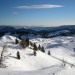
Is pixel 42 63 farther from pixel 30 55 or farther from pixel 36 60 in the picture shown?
pixel 30 55

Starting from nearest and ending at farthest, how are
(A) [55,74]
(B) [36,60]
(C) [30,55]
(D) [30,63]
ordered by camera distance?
1. (A) [55,74]
2. (D) [30,63]
3. (B) [36,60]
4. (C) [30,55]

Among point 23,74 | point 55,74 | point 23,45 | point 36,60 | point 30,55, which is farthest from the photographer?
point 23,45

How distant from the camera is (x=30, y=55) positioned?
57.5 metres

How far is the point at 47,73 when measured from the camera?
55.6 feet

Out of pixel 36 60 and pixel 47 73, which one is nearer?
pixel 47 73

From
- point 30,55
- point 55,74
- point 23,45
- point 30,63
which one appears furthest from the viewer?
point 23,45

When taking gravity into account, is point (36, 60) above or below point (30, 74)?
below

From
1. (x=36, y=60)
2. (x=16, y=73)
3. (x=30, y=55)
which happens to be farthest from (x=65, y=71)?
(x=30, y=55)

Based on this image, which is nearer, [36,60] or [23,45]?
[36,60]

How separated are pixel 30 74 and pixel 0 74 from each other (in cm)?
367

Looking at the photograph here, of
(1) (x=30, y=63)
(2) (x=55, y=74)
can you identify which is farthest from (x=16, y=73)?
(1) (x=30, y=63)

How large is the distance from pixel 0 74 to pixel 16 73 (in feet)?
6.28

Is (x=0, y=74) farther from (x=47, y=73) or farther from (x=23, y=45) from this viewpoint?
(x=23, y=45)

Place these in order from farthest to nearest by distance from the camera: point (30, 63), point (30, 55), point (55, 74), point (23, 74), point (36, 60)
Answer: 1. point (30, 55)
2. point (36, 60)
3. point (30, 63)
4. point (23, 74)
5. point (55, 74)
